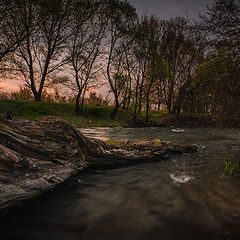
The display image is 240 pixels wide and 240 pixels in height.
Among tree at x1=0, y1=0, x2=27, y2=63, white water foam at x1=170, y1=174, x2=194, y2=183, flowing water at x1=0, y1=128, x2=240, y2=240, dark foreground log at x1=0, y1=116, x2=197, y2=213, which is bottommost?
flowing water at x1=0, y1=128, x2=240, y2=240

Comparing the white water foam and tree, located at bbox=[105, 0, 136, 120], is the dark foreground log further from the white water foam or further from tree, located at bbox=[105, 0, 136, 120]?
tree, located at bbox=[105, 0, 136, 120]

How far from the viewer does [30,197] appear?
2809 mm

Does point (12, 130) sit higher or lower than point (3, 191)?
higher

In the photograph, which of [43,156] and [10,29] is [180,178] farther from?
[10,29]

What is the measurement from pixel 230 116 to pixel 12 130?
559cm

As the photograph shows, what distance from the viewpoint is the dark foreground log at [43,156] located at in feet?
8.61

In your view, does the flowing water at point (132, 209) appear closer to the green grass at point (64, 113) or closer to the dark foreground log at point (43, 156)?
the dark foreground log at point (43, 156)

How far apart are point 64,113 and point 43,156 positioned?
932 inches

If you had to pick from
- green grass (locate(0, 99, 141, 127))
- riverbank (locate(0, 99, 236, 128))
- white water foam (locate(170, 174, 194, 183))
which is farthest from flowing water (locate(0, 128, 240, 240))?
riverbank (locate(0, 99, 236, 128))

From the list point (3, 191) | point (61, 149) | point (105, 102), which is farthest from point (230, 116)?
point (105, 102)

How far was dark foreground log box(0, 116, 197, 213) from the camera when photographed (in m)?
2.62

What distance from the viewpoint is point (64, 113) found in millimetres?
26078

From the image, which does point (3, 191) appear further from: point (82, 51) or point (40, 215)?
point (82, 51)

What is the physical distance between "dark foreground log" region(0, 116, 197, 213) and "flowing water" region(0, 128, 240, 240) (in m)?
0.29
